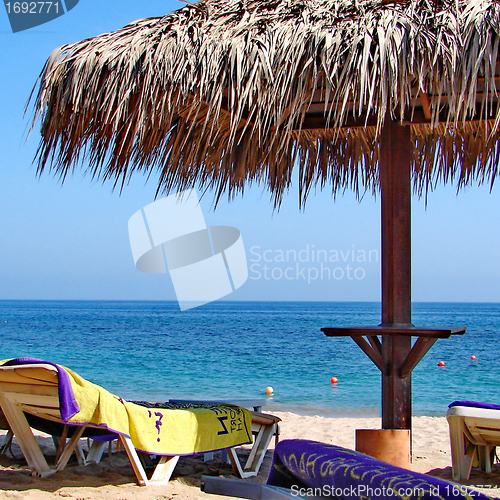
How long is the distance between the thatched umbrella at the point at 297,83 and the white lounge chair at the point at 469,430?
0.26m

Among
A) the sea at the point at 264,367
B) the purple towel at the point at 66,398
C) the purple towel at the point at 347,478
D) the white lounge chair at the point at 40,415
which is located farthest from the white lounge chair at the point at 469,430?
the sea at the point at 264,367

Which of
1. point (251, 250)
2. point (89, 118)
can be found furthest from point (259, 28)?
point (251, 250)

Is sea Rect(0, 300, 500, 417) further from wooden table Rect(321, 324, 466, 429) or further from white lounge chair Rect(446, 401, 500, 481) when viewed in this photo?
wooden table Rect(321, 324, 466, 429)

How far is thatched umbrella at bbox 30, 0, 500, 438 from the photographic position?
2475 millimetres

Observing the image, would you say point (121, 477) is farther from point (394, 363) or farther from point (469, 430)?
point (469, 430)

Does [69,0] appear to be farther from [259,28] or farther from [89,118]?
[259,28]

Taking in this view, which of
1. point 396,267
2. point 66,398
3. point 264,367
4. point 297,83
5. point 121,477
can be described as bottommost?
point 264,367

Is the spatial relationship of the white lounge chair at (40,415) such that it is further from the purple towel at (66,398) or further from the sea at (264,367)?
the sea at (264,367)

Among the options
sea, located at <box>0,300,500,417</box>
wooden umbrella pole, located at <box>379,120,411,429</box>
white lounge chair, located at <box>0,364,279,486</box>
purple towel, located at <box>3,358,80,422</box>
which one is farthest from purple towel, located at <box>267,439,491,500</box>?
sea, located at <box>0,300,500,417</box>

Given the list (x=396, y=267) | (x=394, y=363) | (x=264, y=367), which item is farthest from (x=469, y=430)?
(x=264, y=367)

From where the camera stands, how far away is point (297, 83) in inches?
104

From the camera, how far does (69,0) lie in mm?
3645

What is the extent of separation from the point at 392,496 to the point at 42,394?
80.2 inches

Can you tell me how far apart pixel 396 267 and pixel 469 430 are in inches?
36.9
